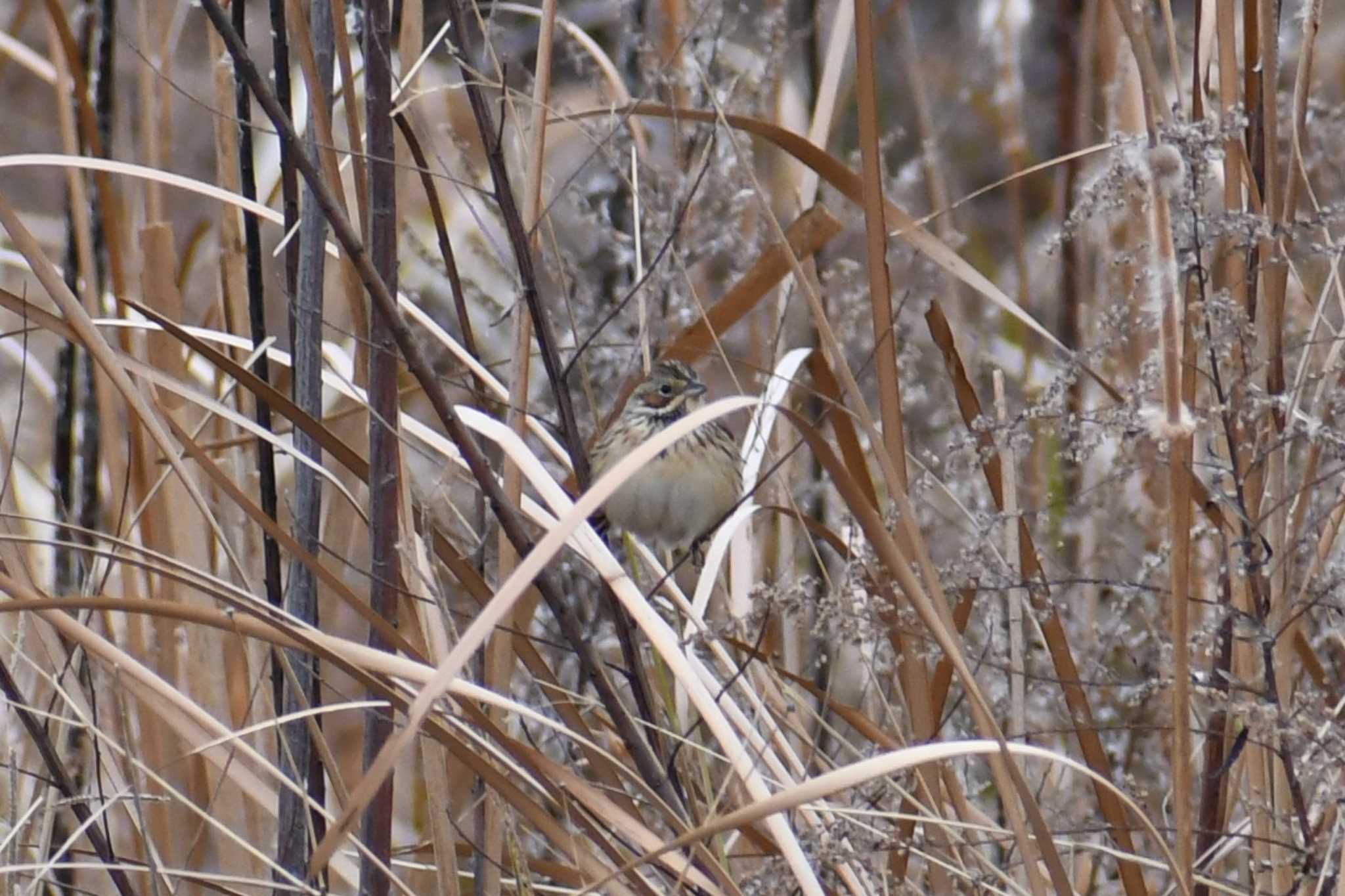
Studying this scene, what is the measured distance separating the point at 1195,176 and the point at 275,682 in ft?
4.03

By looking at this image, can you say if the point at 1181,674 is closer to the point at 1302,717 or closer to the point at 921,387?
the point at 1302,717

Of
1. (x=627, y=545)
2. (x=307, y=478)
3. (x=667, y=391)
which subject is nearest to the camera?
(x=307, y=478)

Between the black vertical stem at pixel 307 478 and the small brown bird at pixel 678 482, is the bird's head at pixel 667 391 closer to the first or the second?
the small brown bird at pixel 678 482

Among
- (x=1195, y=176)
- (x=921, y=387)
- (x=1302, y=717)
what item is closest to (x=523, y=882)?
(x=1302, y=717)

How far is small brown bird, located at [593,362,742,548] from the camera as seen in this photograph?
2.97 m

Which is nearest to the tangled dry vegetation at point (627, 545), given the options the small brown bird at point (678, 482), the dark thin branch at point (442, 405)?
the dark thin branch at point (442, 405)

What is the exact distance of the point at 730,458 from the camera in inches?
122

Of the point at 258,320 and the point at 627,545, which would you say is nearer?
the point at 258,320

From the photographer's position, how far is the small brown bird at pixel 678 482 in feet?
9.75

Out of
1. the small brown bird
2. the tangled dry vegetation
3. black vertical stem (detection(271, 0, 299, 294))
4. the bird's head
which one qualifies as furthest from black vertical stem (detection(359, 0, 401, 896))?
the bird's head

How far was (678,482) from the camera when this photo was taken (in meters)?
2.97

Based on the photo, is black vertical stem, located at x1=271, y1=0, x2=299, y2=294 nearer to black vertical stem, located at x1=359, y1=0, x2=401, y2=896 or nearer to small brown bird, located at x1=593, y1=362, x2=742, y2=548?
black vertical stem, located at x1=359, y1=0, x2=401, y2=896

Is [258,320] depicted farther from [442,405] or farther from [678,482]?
[678,482]

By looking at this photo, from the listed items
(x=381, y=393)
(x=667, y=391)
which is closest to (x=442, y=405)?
(x=381, y=393)
